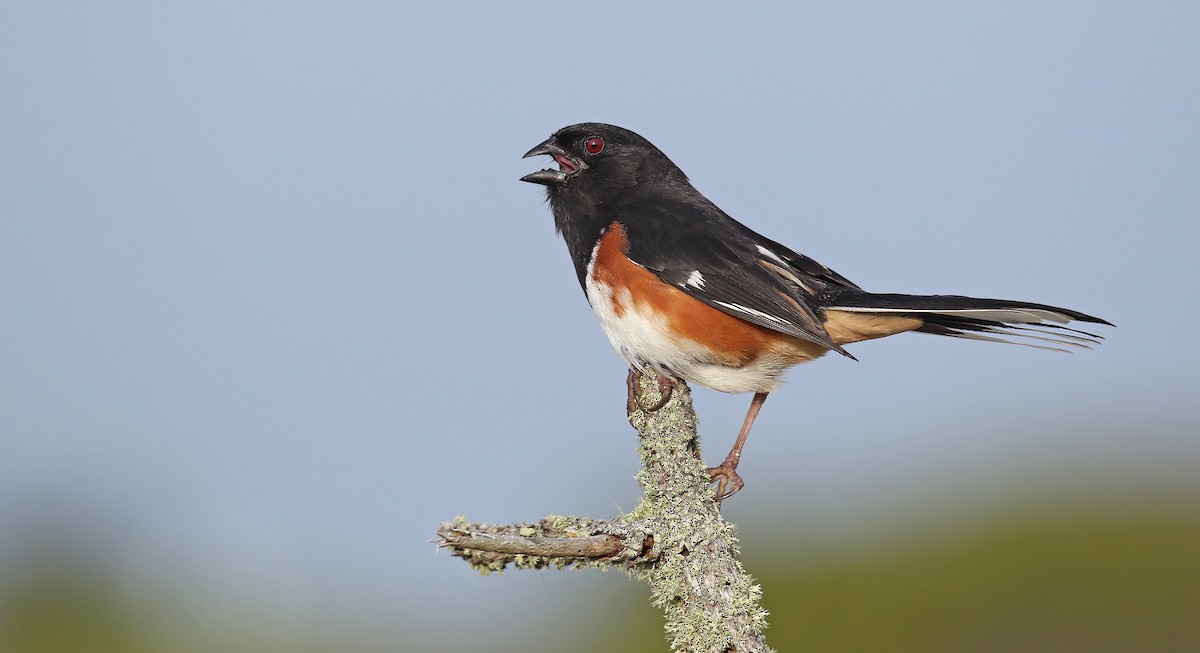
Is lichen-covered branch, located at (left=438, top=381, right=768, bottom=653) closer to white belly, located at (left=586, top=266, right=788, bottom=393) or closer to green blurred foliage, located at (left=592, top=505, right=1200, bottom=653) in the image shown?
white belly, located at (left=586, top=266, right=788, bottom=393)

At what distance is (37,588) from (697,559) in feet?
13.6

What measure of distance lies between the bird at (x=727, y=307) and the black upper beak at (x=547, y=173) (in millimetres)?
178

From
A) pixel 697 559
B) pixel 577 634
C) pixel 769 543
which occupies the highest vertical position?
pixel 769 543

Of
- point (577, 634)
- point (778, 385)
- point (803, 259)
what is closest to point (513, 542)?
point (778, 385)

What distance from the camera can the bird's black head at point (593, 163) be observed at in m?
3.56

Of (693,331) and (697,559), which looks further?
(693,331)

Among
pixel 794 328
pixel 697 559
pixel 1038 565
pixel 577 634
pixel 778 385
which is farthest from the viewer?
pixel 1038 565

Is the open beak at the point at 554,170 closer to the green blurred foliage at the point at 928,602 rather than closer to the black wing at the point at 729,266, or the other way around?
the black wing at the point at 729,266

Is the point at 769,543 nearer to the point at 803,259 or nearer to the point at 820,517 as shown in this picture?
the point at 820,517

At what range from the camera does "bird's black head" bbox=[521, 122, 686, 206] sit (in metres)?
3.56

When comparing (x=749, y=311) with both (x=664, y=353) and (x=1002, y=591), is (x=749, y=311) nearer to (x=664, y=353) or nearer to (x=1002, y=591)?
(x=664, y=353)

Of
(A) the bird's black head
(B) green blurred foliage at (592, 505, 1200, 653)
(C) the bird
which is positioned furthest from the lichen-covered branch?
(B) green blurred foliage at (592, 505, 1200, 653)

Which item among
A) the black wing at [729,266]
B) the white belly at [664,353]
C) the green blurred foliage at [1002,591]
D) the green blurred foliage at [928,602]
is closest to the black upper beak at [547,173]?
the black wing at [729,266]

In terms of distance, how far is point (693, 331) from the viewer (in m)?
3.08
